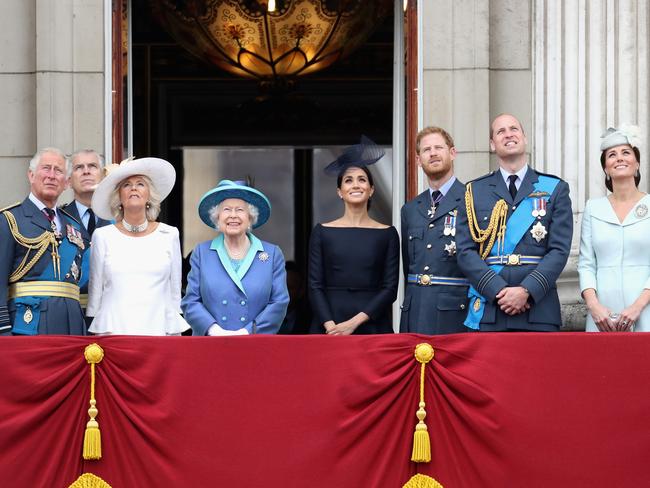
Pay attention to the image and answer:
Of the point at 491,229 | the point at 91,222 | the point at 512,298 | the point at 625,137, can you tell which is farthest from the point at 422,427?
the point at 91,222

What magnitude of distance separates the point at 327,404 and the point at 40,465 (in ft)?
4.62

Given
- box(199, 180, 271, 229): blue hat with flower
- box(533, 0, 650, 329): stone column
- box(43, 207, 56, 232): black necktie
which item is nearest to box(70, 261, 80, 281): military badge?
box(43, 207, 56, 232): black necktie

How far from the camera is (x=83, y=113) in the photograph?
10.4 meters

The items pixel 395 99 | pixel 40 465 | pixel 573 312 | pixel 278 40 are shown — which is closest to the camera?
pixel 40 465

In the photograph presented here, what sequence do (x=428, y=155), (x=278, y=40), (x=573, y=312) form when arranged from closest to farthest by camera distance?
(x=428, y=155) < (x=573, y=312) < (x=278, y=40)

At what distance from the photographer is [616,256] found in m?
8.29

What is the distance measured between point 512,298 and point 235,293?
5.01 feet

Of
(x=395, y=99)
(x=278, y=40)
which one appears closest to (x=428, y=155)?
(x=395, y=99)

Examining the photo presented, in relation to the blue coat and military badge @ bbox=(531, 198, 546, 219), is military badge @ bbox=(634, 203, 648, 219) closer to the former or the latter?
military badge @ bbox=(531, 198, 546, 219)

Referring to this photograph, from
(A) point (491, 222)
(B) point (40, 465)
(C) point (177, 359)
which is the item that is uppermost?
(A) point (491, 222)

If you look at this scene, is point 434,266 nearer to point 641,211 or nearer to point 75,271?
point 641,211

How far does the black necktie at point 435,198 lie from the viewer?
28.9ft

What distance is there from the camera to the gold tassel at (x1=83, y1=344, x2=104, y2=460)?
7340mm

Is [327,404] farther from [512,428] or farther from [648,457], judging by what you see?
[648,457]
